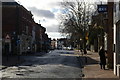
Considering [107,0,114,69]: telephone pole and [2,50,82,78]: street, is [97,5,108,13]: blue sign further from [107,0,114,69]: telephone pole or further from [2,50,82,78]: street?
[2,50,82,78]: street

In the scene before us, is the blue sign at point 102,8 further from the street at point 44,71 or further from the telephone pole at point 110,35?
the street at point 44,71

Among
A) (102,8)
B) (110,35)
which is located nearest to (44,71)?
(110,35)

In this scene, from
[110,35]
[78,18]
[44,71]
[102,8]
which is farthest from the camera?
[78,18]

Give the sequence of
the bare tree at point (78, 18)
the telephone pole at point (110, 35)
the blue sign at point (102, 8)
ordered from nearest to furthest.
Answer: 1. the telephone pole at point (110, 35)
2. the blue sign at point (102, 8)
3. the bare tree at point (78, 18)

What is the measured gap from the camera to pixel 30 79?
16.8 m

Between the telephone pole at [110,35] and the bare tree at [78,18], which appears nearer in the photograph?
the telephone pole at [110,35]

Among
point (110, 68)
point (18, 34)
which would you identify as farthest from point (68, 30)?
point (110, 68)

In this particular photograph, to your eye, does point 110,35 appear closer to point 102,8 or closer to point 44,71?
point 102,8

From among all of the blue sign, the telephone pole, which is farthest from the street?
the blue sign

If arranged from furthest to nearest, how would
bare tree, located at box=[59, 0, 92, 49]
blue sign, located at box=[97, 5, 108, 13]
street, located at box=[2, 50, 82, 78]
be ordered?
bare tree, located at box=[59, 0, 92, 49], blue sign, located at box=[97, 5, 108, 13], street, located at box=[2, 50, 82, 78]

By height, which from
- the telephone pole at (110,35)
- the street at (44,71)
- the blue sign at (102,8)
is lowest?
the street at (44,71)

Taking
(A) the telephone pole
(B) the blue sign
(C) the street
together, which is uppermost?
(B) the blue sign

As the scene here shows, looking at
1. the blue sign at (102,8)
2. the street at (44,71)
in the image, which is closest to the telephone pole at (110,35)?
the blue sign at (102,8)

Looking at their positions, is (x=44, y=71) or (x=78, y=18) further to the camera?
(x=78, y=18)
